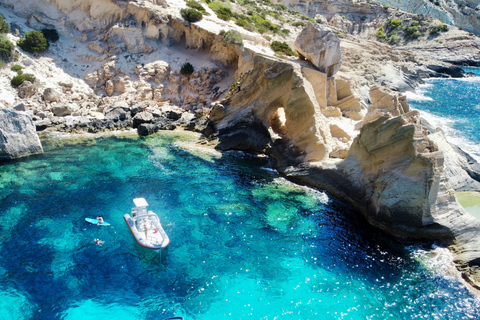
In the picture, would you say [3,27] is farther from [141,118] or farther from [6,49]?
[141,118]

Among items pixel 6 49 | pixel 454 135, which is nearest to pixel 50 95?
pixel 6 49

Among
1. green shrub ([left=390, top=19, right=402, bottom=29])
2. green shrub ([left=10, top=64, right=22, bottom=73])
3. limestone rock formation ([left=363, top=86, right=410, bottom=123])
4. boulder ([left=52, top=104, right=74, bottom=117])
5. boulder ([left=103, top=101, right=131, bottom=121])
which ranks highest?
green shrub ([left=390, top=19, right=402, bottom=29])

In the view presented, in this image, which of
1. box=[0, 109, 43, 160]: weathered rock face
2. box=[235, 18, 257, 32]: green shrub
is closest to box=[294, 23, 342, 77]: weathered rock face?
box=[235, 18, 257, 32]: green shrub

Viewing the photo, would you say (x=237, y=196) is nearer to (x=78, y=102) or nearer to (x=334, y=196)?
(x=334, y=196)

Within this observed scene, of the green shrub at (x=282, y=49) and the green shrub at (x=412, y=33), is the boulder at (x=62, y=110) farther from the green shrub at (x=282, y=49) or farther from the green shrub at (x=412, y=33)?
the green shrub at (x=412, y=33)

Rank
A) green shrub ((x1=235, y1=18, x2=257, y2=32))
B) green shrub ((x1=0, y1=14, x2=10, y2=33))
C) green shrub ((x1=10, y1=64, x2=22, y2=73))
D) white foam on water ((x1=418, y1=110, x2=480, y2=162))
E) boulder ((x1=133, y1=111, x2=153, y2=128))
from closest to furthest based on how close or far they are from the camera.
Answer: white foam on water ((x1=418, y1=110, x2=480, y2=162)) < boulder ((x1=133, y1=111, x2=153, y2=128)) < green shrub ((x1=10, y1=64, x2=22, y2=73)) < green shrub ((x1=0, y1=14, x2=10, y2=33)) < green shrub ((x1=235, y1=18, x2=257, y2=32))

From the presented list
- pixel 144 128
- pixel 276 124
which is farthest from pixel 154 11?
pixel 276 124

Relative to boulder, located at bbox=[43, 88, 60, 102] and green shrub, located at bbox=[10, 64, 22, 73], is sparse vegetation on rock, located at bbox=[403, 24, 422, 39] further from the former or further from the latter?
green shrub, located at bbox=[10, 64, 22, 73]
